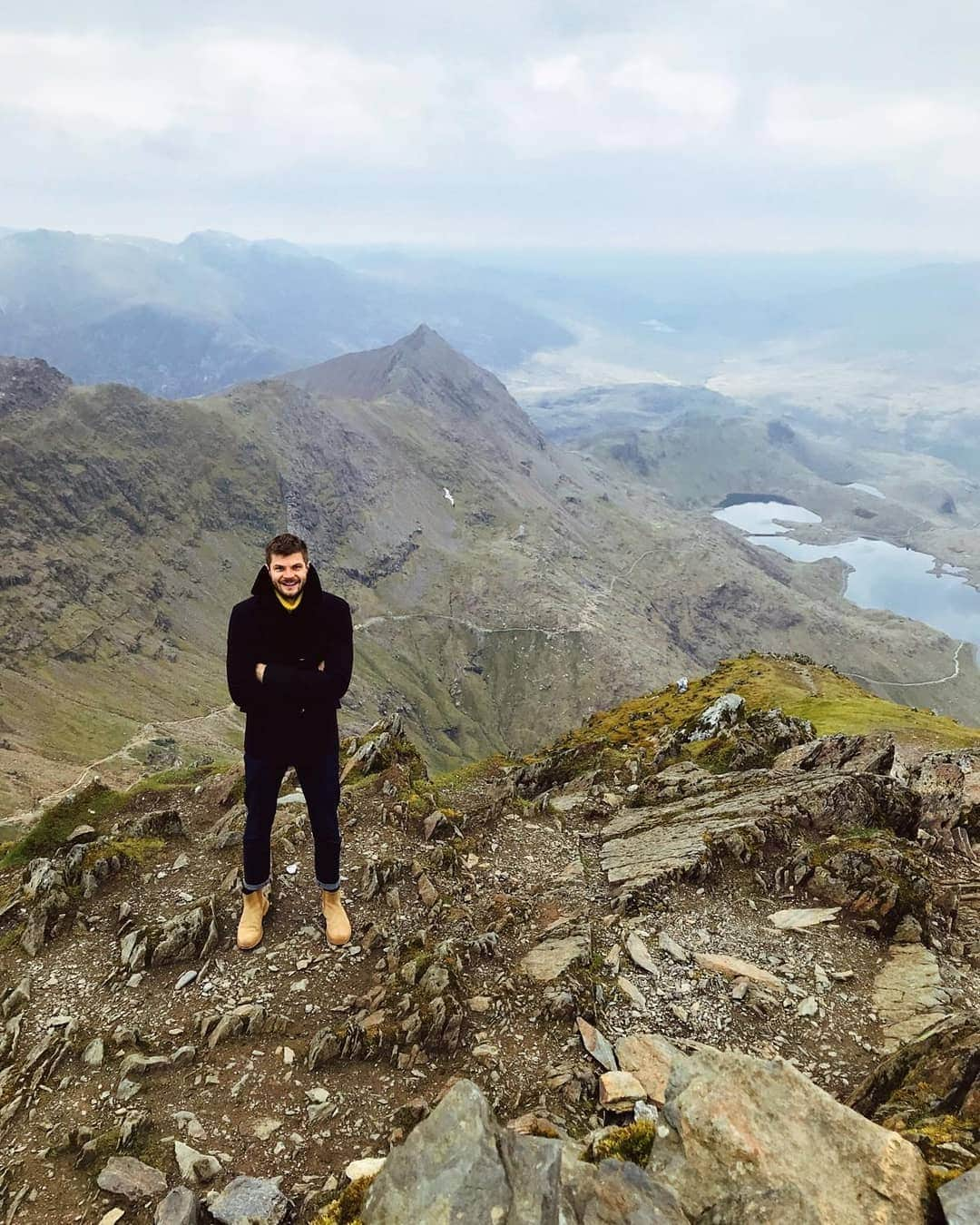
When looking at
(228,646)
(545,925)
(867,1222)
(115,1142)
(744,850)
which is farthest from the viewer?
(744,850)

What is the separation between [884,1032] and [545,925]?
24.7 feet

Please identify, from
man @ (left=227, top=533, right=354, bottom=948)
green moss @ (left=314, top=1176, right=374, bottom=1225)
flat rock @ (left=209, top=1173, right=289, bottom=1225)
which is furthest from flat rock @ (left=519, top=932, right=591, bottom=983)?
green moss @ (left=314, top=1176, right=374, bottom=1225)

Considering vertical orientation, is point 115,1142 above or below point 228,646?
below

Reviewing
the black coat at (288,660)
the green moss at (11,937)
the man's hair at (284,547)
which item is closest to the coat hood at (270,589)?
the black coat at (288,660)

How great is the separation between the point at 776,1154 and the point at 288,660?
9.54 m

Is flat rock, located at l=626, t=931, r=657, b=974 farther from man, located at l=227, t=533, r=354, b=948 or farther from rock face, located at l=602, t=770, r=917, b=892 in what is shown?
man, located at l=227, t=533, r=354, b=948

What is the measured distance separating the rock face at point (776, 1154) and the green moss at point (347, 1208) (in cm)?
345

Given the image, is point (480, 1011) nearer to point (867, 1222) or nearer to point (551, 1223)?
point (551, 1223)

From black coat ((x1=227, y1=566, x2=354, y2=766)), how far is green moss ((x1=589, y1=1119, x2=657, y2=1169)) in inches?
295

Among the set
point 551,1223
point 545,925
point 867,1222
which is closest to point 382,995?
point 545,925

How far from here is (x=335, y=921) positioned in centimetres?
1505

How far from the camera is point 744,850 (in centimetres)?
2056

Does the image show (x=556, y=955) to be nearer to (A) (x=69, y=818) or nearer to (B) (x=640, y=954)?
(B) (x=640, y=954)

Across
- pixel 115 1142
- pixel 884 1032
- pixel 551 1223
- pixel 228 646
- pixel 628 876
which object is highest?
pixel 228 646
